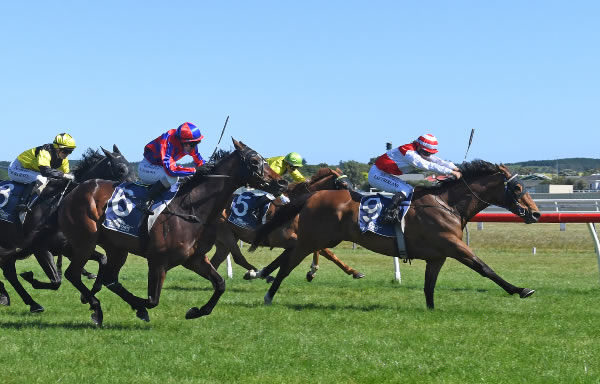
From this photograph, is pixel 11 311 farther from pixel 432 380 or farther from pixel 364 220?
pixel 432 380

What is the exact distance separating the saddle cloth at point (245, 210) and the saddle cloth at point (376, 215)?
9.18 feet

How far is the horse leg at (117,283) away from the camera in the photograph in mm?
8344

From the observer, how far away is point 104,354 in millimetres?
6676

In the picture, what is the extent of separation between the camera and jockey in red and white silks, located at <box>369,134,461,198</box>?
9.73 metres

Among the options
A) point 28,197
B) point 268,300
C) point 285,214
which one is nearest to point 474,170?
point 285,214

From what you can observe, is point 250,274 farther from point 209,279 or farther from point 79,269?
point 209,279

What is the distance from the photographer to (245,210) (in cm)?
1238

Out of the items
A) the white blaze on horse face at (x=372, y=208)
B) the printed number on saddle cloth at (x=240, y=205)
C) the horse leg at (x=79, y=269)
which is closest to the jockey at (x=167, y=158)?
the horse leg at (x=79, y=269)

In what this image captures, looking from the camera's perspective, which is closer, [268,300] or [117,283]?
[117,283]

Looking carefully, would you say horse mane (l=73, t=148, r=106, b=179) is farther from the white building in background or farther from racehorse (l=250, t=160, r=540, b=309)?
the white building in background

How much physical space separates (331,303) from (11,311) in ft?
11.5

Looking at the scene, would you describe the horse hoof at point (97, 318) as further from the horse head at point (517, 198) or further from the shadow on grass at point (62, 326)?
the horse head at point (517, 198)

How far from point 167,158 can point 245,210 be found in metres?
4.15

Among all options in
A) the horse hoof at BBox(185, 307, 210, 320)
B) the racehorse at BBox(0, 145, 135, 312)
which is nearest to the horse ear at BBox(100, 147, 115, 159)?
the racehorse at BBox(0, 145, 135, 312)
